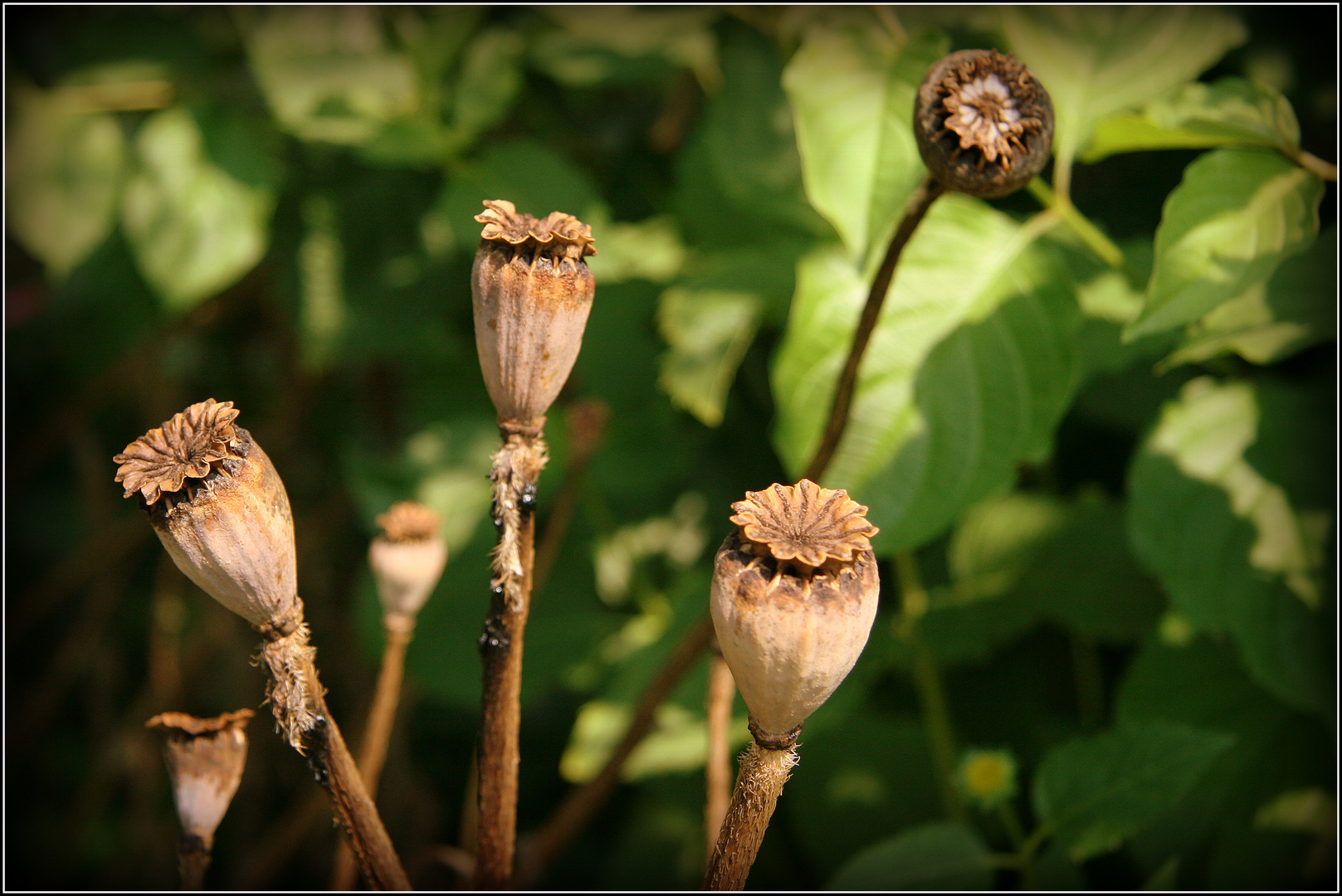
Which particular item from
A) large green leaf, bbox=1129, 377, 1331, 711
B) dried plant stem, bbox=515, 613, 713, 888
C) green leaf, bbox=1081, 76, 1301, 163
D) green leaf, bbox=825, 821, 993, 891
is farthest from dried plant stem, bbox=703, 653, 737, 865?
green leaf, bbox=1081, 76, 1301, 163

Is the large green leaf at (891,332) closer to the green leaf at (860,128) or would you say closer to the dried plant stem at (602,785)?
the green leaf at (860,128)

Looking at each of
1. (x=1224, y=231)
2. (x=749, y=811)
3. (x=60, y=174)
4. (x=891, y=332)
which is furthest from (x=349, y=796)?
(x=60, y=174)

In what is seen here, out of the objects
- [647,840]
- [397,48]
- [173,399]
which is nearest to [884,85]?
[397,48]

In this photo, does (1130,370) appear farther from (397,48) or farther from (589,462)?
(397,48)

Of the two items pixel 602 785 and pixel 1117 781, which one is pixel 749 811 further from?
pixel 1117 781

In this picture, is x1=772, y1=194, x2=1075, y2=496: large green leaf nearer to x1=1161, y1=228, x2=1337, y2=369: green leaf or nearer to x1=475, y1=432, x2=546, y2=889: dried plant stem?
x1=1161, y1=228, x2=1337, y2=369: green leaf
